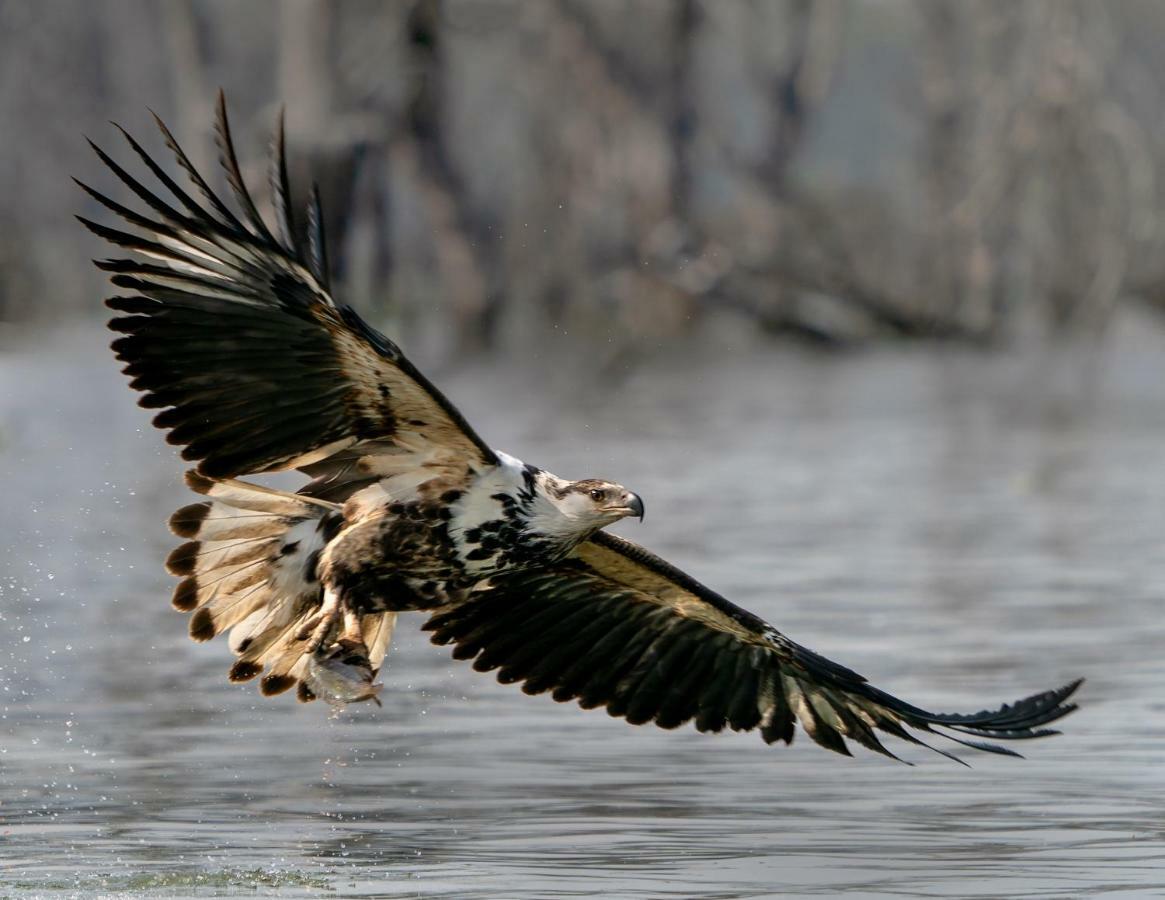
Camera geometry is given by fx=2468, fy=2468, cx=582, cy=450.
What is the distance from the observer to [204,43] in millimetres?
29844

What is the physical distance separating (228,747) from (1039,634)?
3.59 m

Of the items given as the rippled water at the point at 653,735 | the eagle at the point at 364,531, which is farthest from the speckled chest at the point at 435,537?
the rippled water at the point at 653,735

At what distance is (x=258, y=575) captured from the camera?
706cm

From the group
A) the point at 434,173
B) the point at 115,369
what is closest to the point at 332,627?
the point at 115,369

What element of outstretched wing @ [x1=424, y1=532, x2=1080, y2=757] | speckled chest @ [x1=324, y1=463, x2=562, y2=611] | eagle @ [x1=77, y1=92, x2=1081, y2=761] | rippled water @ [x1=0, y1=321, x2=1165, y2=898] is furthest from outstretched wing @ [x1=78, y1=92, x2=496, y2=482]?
rippled water @ [x1=0, y1=321, x2=1165, y2=898]

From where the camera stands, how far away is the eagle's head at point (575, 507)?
22.8 feet

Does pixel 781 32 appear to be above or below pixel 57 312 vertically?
above

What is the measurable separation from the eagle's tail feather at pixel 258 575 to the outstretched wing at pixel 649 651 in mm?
529

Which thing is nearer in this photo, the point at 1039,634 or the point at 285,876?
the point at 285,876

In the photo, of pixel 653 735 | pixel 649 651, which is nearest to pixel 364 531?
pixel 649 651

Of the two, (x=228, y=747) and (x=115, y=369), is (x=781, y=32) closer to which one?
(x=115, y=369)

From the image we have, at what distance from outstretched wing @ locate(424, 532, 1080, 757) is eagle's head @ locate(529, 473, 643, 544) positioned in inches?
12.8

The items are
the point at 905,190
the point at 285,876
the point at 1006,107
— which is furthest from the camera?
the point at 905,190

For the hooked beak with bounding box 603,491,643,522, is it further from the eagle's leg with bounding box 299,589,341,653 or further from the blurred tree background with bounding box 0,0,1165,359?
the blurred tree background with bounding box 0,0,1165,359
